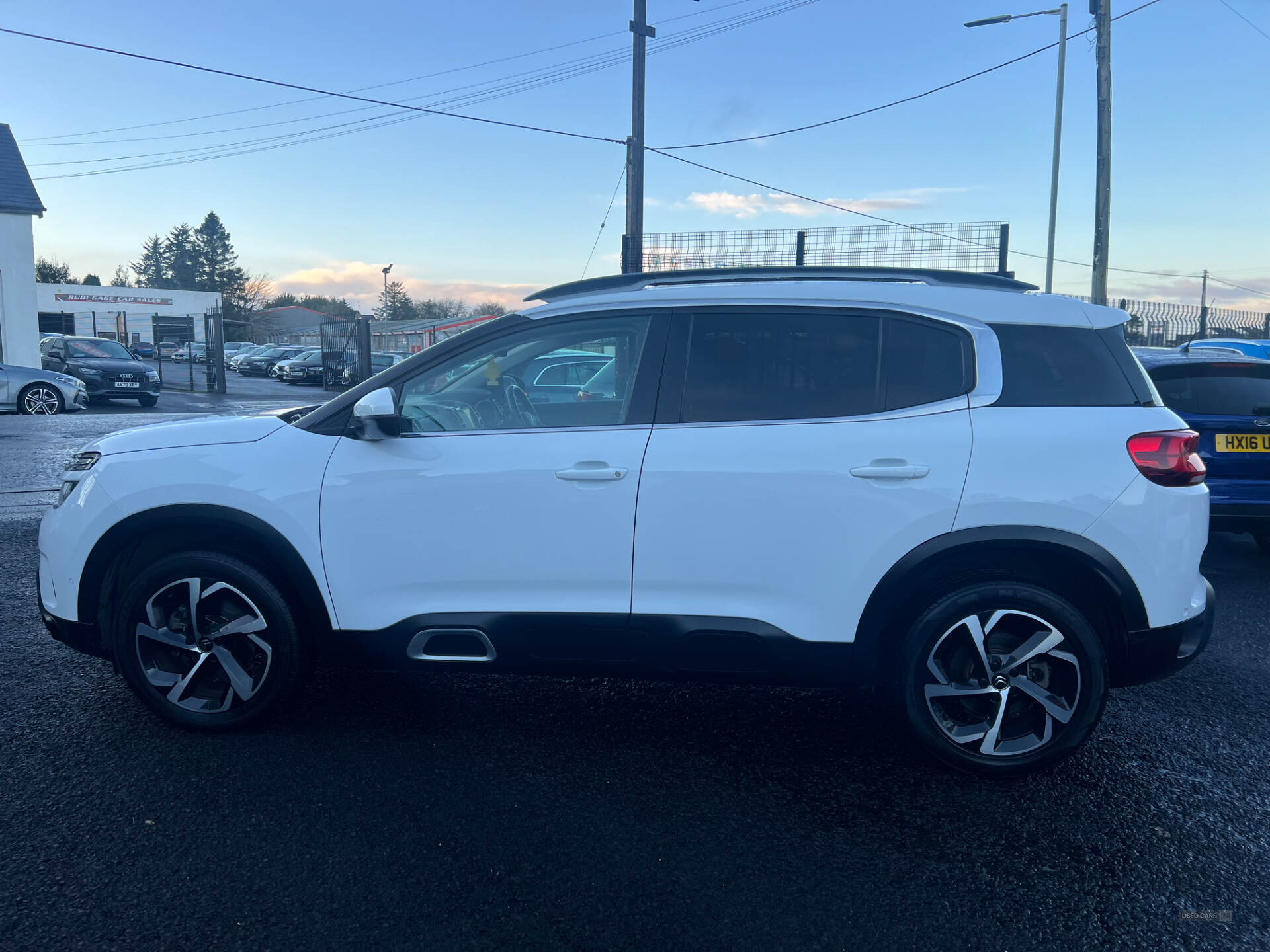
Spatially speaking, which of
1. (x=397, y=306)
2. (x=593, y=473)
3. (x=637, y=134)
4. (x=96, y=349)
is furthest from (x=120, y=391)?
(x=397, y=306)

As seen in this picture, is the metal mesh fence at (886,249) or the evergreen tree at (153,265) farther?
the evergreen tree at (153,265)

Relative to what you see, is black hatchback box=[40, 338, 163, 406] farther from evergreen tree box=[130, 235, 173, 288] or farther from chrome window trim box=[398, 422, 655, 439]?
evergreen tree box=[130, 235, 173, 288]

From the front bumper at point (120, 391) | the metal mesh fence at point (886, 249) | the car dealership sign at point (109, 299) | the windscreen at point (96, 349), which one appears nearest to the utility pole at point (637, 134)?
the metal mesh fence at point (886, 249)

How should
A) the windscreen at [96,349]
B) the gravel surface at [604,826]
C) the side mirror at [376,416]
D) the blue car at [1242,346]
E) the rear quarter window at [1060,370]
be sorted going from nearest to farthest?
the gravel surface at [604,826] < the rear quarter window at [1060,370] < the side mirror at [376,416] < the blue car at [1242,346] < the windscreen at [96,349]

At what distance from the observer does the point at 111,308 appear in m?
63.0

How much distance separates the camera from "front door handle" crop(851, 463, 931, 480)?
10.7ft

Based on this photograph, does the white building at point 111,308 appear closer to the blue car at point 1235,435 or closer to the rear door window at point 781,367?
the blue car at point 1235,435

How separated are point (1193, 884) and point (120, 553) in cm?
388

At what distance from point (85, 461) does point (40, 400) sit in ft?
54.4

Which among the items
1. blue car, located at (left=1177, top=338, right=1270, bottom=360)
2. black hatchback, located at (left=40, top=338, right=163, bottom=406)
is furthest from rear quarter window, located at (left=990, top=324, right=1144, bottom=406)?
black hatchback, located at (left=40, top=338, right=163, bottom=406)

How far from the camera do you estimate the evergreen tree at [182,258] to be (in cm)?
12169

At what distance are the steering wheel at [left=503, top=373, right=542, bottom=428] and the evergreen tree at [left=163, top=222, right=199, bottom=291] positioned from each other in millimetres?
131713

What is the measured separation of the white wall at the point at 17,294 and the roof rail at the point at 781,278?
2734 centimetres

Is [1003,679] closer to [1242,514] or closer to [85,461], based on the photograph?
[85,461]
